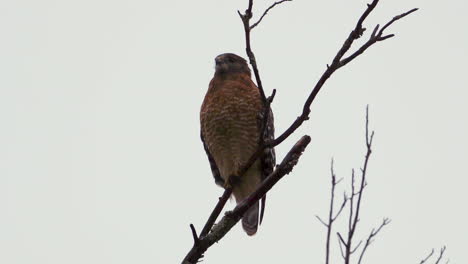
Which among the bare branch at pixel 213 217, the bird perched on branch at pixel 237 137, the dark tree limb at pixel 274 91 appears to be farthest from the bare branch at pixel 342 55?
the bird perched on branch at pixel 237 137

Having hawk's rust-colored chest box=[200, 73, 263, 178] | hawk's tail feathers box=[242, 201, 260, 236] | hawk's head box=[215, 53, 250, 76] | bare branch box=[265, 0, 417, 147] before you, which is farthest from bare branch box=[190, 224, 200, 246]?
hawk's head box=[215, 53, 250, 76]

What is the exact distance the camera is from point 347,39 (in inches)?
168

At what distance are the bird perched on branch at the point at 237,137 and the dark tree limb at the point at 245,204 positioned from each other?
8.96 feet

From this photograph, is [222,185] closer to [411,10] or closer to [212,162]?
[212,162]

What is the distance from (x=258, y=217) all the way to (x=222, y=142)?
0.97 meters

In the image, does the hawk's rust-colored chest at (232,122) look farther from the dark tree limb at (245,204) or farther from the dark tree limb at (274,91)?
the dark tree limb at (274,91)

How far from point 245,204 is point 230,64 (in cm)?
441

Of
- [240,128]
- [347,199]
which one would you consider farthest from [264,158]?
[347,199]

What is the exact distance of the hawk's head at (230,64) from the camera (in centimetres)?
866

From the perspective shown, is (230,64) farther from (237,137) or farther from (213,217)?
(213,217)

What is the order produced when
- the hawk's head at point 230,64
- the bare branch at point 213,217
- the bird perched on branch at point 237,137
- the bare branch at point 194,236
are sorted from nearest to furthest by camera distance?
1. the bare branch at point 194,236
2. the bare branch at point 213,217
3. the bird perched on branch at point 237,137
4. the hawk's head at point 230,64

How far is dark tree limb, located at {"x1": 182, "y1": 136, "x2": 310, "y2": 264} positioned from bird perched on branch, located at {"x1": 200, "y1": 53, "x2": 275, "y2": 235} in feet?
8.96

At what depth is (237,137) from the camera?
7715 millimetres

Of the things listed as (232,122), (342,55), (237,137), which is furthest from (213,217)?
(232,122)
